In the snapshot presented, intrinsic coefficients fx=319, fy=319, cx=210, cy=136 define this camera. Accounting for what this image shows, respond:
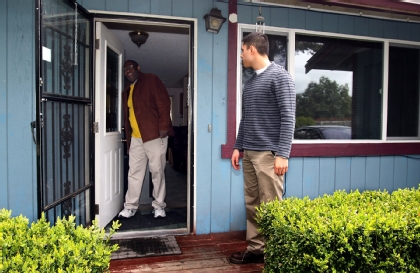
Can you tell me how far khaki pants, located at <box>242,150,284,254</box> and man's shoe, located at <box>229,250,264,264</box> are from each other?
47mm

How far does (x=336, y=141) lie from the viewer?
3.48 m

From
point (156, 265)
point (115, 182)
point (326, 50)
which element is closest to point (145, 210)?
point (115, 182)

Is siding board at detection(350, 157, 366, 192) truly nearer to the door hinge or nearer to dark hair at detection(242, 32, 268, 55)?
dark hair at detection(242, 32, 268, 55)

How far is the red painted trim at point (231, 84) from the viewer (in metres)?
3.16

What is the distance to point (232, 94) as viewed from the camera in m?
3.18

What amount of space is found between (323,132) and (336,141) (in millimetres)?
167

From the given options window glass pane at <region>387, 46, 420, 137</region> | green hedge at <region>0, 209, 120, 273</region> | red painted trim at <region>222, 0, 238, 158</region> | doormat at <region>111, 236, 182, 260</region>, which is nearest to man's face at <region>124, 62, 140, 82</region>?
red painted trim at <region>222, 0, 238, 158</region>

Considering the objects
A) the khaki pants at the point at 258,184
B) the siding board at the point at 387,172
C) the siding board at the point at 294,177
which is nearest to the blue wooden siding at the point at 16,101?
the khaki pants at the point at 258,184

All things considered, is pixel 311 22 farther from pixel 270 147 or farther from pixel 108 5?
pixel 108 5

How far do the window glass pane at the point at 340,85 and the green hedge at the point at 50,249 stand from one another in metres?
2.58

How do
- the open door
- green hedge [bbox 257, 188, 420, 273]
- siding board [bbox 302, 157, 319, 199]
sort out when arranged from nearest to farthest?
green hedge [bbox 257, 188, 420, 273] < the open door < siding board [bbox 302, 157, 319, 199]

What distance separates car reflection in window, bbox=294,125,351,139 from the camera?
135 inches

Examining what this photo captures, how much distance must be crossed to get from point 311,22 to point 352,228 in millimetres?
2504

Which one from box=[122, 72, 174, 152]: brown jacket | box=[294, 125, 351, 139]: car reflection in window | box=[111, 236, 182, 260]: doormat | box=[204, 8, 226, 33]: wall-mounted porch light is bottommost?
box=[111, 236, 182, 260]: doormat
